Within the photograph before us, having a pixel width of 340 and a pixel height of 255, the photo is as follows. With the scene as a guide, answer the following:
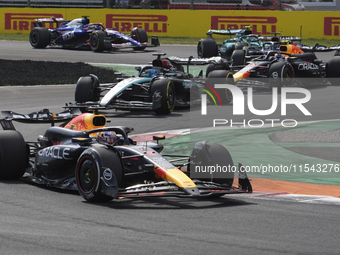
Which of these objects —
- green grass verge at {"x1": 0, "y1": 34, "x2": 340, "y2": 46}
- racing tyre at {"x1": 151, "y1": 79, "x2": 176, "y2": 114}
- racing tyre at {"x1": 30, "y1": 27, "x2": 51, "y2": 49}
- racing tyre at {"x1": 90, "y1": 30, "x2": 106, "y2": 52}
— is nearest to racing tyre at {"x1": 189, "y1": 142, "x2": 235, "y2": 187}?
racing tyre at {"x1": 151, "y1": 79, "x2": 176, "y2": 114}

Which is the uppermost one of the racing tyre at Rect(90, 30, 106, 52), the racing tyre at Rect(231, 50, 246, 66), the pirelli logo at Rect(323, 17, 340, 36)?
the pirelli logo at Rect(323, 17, 340, 36)

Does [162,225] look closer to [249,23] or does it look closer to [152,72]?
[152,72]

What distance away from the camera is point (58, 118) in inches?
391

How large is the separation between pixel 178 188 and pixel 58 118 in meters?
3.35

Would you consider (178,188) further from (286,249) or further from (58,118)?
(58,118)

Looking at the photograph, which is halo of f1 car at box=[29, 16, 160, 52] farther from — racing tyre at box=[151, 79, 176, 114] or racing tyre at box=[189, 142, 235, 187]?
racing tyre at box=[189, 142, 235, 187]

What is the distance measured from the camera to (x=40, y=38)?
29.2 m

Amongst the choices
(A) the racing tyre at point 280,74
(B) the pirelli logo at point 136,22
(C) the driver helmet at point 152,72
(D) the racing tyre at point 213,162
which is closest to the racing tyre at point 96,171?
(D) the racing tyre at point 213,162

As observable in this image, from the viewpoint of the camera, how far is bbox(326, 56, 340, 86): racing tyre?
773 inches

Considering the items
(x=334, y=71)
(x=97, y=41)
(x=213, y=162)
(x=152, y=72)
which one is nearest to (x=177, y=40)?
(x=97, y=41)

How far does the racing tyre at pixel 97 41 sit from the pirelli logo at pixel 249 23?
250 inches

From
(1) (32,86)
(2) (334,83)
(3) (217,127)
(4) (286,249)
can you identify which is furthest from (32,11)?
(4) (286,249)

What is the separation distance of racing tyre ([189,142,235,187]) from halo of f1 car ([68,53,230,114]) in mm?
6215

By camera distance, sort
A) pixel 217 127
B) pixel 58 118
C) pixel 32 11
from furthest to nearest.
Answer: pixel 32 11
pixel 217 127
pixel 58 118
